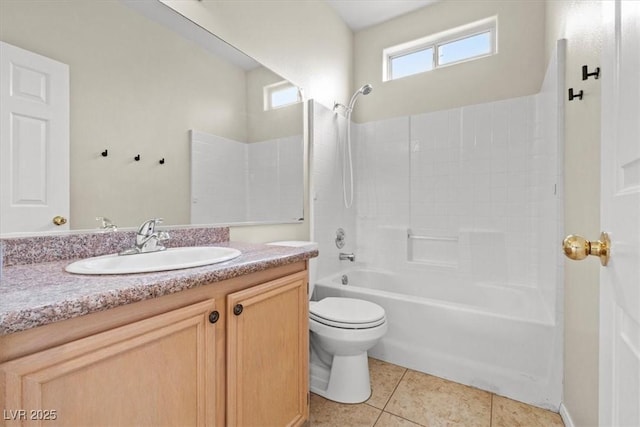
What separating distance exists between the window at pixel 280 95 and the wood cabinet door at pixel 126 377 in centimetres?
147

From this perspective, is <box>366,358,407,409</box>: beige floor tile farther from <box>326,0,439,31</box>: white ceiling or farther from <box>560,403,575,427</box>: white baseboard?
<box>326,0,439,31</box>: white ceiling

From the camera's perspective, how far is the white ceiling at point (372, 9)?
2.58 metres

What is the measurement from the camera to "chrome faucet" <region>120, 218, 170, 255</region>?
3.76ft

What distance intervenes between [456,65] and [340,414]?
2.70 m

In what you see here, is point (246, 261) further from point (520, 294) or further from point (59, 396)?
point (520, 294)

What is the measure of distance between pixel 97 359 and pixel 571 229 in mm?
1945

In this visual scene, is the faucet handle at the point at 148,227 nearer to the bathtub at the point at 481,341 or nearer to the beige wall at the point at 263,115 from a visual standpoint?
the beige wall at the point at 263,115

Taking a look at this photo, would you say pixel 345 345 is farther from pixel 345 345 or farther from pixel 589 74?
pixel 589 74

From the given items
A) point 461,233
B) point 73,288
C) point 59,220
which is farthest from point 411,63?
point 73,288

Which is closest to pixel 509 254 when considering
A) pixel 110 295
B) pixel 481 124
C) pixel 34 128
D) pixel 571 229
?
pixel 571 229

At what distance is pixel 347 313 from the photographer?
5.74 ft

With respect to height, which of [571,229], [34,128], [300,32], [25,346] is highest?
[300,32]

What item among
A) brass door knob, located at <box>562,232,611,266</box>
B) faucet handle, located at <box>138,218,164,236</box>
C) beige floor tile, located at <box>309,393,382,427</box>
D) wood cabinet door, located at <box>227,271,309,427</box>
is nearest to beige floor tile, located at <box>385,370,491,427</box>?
beige floor tile, located at <box>309,393,382,427</box>

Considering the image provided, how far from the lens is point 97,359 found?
634 millimetres
